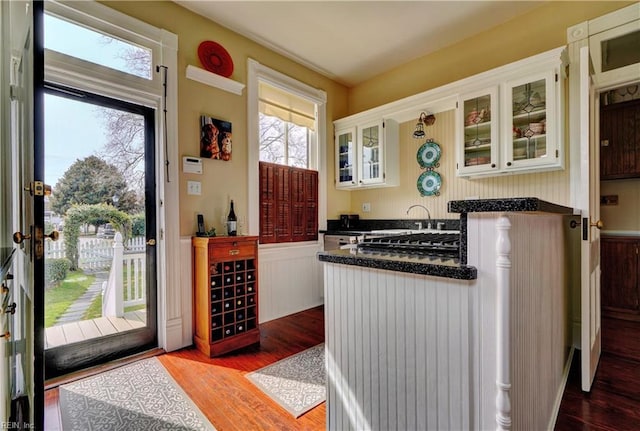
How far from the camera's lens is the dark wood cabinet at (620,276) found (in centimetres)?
334

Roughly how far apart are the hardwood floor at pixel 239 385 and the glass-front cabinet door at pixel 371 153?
1.80 metres

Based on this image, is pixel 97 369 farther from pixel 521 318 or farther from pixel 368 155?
pixel 368 155

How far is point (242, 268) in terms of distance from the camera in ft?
8.68

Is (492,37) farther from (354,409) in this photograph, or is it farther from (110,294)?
(110,294)

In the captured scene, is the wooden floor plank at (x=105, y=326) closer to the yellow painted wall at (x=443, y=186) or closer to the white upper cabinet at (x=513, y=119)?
the yellow painted wall at (x=443, y=186)

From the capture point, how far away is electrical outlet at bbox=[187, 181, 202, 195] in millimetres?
2627

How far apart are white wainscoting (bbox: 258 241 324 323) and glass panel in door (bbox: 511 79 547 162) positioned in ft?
7.44

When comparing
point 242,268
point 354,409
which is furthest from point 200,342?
point 354,409

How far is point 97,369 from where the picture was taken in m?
2.18

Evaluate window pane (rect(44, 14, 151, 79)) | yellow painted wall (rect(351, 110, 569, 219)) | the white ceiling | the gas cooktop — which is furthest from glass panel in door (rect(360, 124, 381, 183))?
window pane (rect(44, 14, 151, 79))

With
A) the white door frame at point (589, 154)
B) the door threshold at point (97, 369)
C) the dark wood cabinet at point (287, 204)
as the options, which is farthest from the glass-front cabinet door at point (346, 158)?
the door threshold at point (97, 369)

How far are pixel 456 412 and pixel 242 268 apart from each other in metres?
2.00

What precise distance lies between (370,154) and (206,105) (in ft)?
6.27

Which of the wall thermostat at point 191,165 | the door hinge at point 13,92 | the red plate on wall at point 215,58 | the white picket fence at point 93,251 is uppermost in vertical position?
the red plate on wall at point 215,58
